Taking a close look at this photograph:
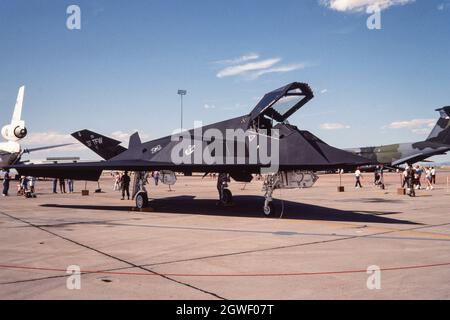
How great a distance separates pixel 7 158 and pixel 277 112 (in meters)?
41.3

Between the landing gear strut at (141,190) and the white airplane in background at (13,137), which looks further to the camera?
the white airplane in background at (13,137)

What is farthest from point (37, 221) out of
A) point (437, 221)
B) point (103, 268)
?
point (437, 221)

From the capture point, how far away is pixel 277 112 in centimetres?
1212

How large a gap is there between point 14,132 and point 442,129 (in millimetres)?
44210

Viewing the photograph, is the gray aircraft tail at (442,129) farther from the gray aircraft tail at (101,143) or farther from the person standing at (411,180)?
the gray aircraft tail at (101,143)

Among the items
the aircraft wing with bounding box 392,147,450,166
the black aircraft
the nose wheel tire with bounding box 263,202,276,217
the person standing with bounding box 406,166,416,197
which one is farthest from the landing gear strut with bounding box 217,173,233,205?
the aircraft wing with bounding box 392,147,450,166

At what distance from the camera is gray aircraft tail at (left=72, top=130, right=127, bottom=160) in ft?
64.5

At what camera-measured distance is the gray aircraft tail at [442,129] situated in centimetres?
3497

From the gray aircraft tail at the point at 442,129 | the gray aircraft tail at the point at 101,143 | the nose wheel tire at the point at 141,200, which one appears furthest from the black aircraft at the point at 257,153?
the gray aircraft tail at the point at 442,129

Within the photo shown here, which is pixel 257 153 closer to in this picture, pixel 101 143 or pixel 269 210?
pixel 269 210

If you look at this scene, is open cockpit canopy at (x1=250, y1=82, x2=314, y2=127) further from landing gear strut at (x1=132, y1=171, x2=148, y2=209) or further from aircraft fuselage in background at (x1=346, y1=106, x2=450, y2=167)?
aircraft fuselage in background at (x1=346, y1=106, x2=450, y2=167)

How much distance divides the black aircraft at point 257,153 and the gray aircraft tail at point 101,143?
4.33 m

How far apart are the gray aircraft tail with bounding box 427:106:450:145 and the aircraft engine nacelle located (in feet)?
139

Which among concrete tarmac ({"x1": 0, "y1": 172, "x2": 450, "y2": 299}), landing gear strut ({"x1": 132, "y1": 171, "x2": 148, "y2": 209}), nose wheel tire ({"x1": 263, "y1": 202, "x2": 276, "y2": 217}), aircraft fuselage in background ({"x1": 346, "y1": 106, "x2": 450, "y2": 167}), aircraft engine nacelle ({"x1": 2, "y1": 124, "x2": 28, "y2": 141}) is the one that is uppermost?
aircraft engine nacelle ({"x1": 2, "y1": 124, "x2": 28, "y2": 141})
